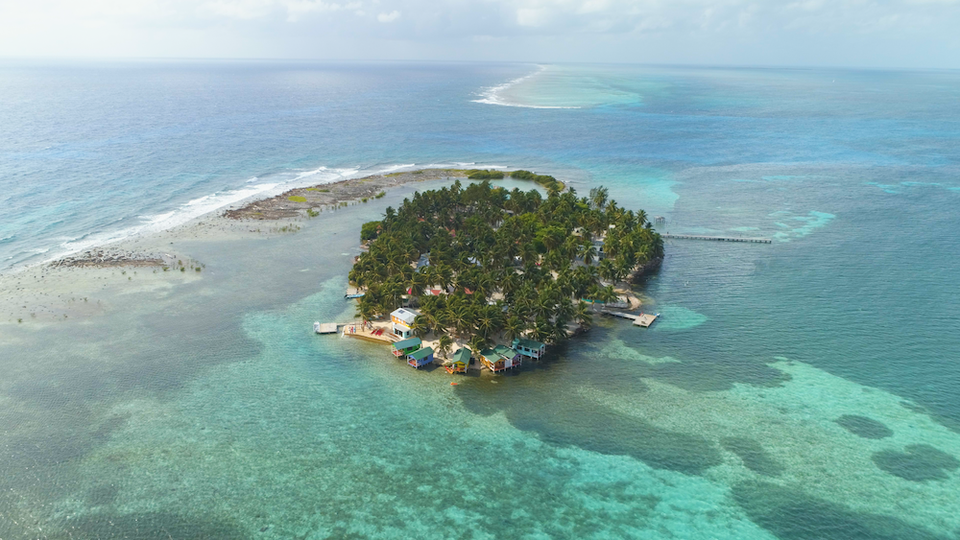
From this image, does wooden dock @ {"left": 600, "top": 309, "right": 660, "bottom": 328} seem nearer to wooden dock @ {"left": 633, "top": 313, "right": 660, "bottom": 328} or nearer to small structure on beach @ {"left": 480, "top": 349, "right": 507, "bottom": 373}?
wooden dock @ {"left": 633, "top": 313, "right": 660, "bottom": 328}

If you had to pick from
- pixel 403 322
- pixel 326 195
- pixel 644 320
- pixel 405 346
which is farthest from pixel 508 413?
pixel 326 195

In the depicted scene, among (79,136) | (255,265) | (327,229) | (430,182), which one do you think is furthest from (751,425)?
(79,136)

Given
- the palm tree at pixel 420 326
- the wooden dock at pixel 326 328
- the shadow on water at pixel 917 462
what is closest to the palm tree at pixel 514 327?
the palm tree at pixel 420 326

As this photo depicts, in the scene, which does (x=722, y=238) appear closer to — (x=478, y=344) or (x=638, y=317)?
(x=638, y=317)

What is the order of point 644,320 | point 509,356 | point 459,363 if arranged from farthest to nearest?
A: 1. point 644,320
2. point 509,356
3. point 459,363

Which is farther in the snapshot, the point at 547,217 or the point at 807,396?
the point at 547,217

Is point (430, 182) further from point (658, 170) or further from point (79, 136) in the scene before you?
point (79, 136)

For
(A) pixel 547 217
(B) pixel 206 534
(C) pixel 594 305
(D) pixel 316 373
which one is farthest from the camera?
(A) pixel 547 217
